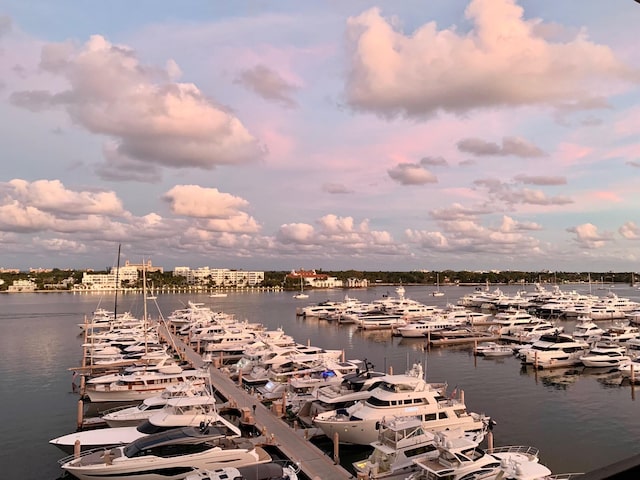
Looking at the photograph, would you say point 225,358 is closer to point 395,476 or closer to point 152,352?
point 152,352

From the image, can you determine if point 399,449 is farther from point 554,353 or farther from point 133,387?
point 554,353

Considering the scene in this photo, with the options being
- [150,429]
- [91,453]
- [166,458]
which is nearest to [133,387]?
[150,429]

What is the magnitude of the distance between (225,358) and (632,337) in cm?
4027

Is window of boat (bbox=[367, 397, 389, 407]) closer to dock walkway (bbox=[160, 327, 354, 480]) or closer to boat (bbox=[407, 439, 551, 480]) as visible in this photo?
dock walkway (bbox=[160, 327, 354, 480])

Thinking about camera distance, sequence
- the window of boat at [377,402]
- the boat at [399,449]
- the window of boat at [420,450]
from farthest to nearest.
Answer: the window of boat at [377,402] < the window of boat at [420,450] < the boat at [399,449]

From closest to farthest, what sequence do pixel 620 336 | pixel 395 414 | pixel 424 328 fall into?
pixel 395 414
pixel 620 336
pixel 424 328

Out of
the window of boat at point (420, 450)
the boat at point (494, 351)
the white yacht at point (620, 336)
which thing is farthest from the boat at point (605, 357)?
the window of boat at point (420, 450)

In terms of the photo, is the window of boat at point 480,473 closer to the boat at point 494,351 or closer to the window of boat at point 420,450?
the window of boat at point 420,450

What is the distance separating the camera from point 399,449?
1784cm

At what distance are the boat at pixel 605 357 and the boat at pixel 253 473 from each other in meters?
31.9

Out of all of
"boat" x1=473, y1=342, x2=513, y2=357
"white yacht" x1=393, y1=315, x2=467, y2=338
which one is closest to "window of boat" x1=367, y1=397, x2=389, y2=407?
"boat" x1=473, y1=342, x2=513, y2=357

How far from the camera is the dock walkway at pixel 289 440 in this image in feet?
60.3

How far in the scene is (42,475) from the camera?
20.7m

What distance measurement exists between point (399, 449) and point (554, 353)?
97.9 ft
